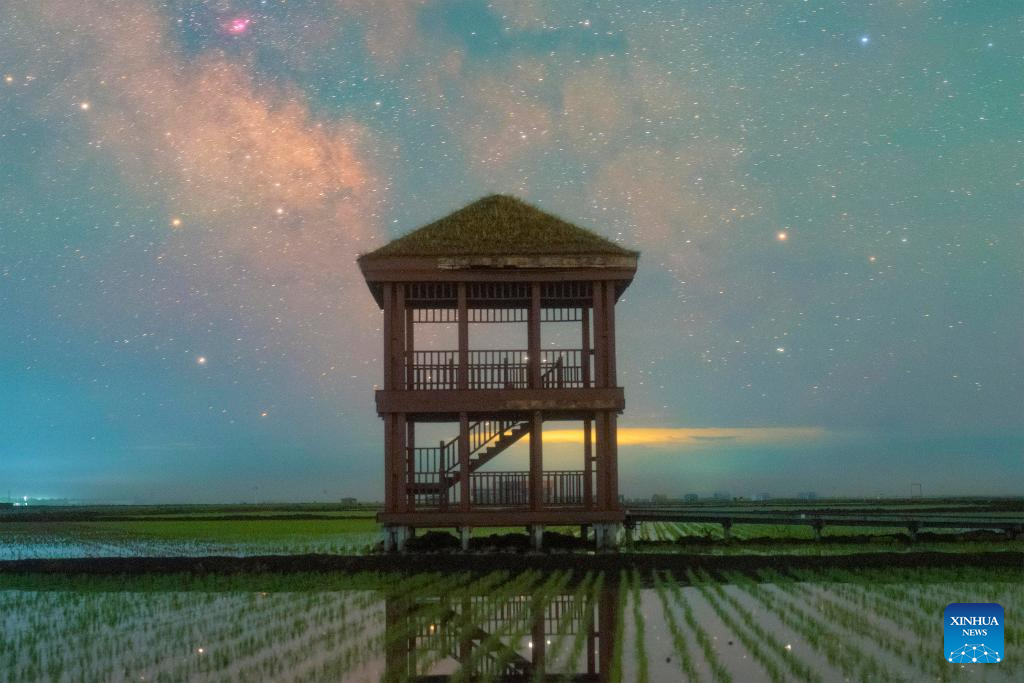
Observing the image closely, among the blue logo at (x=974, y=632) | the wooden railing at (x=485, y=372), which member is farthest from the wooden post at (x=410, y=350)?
the blue logo at (x=974, y=632)

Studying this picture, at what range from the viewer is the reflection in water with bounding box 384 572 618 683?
1252 centimetres

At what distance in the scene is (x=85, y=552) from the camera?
1395 inches

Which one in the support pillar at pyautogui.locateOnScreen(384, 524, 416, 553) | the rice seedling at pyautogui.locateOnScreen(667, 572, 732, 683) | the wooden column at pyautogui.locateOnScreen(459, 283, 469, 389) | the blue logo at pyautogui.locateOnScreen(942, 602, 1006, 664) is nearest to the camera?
the blue logo at pyautogui.locateOnScreen(942, 602, 1006, 664)

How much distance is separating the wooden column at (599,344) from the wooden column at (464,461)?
3585 millimetres

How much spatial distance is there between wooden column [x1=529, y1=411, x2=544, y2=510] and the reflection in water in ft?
17.7

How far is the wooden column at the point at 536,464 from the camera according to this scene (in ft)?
88.4

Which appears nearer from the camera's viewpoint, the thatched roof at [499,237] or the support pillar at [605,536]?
the thatched roof at [499,237]

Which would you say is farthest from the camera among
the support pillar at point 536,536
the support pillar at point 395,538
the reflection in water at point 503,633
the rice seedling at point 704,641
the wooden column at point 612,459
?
the support pillar at point 536,536

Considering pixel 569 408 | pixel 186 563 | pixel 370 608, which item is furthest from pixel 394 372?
pixel 370 608

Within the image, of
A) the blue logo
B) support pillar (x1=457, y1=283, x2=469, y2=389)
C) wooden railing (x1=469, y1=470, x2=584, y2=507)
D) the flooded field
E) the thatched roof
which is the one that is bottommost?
the flooded field

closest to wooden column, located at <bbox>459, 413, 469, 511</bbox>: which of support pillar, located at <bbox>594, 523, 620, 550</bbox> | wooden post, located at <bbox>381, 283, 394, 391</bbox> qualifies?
wooden post, located at <bbox>381, 283, 394, 391</bbox>

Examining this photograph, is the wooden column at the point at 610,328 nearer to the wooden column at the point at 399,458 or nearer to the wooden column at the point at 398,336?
the wooden column at the point at 398,336

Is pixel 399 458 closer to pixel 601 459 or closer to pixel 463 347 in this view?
pixel 463 347

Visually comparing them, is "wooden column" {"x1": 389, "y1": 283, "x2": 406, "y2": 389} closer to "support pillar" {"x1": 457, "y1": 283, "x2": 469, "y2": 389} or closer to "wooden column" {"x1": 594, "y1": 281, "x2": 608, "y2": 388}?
"support pillar" {"x1": 457, "y1": 283, "x2": 469, "y2": 389}
